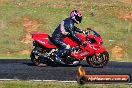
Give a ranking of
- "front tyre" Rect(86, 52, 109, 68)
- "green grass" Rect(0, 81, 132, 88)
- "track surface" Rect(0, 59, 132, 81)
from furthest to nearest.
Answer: "front tyre" Rect(86, 52, 109, 68)
"track surface" Rect(0, 59, 132, 81)
"green grass" Rect(0, 81, 132, 88)

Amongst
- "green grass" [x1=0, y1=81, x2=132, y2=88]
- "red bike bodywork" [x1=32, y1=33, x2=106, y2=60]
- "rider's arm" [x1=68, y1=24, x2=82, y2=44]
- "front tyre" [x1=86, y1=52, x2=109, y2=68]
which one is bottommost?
"front tyre" [x1=86, y1=52, x2=109, y2=68]

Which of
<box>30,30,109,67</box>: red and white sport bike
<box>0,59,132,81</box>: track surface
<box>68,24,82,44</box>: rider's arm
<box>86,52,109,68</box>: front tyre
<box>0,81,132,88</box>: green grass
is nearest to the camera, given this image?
<box>0,81,132,88</box>: green grass

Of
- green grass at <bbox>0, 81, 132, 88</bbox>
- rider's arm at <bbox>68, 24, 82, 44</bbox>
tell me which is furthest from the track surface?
green grass at <bbox>0, 81, 132, 88</bbox>

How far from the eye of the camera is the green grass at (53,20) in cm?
3148

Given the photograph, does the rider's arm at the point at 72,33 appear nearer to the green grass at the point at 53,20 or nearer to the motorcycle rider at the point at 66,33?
the motorcycle rider at the point at 66,33

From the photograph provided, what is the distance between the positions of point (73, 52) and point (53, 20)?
1716 cm

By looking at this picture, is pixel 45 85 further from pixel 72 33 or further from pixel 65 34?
pixel 65 34

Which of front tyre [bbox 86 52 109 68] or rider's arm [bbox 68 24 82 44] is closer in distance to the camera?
rider's arm [bbox 68 24 82 44]

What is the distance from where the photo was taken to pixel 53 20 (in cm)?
3519

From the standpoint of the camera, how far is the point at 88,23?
115ft

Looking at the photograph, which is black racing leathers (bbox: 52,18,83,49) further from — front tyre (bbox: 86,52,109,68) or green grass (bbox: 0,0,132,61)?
green grass (bbox: 0,0,132,61)

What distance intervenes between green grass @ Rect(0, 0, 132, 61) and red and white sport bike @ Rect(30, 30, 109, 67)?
11175 millimetres

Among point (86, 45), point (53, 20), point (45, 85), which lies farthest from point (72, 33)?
point (53, 20)

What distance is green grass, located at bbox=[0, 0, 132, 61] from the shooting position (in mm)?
31484
